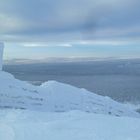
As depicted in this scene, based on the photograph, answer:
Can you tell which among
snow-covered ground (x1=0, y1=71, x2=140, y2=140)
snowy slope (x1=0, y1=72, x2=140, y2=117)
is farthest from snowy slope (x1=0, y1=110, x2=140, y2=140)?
snowy slope (x1=0, y1=72, x2=140, y2=117)

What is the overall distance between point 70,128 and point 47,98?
14.5ft

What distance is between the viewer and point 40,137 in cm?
664

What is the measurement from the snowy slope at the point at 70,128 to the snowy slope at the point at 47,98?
2.86m

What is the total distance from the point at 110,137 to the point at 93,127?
2.12 feet

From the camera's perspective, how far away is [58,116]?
8.58m

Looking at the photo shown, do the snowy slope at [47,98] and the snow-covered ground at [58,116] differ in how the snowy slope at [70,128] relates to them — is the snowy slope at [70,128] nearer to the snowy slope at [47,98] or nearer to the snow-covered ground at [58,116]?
the snow-covered ground at [58,116]

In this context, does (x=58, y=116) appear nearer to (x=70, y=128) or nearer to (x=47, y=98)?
(x=70, y=128)

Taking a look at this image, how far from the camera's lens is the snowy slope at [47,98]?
11180 mm

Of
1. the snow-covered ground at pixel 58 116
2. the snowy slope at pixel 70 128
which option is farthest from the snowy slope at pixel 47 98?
the snowy slope at pixel 70 128

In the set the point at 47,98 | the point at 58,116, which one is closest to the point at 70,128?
the point at 58,116

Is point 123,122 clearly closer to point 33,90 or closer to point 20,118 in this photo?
point 20,118

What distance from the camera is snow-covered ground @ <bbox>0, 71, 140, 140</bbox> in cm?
678

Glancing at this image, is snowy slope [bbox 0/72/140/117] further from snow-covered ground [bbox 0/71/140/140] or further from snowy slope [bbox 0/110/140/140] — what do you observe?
snowy slope [bbox 0/110/140/140]

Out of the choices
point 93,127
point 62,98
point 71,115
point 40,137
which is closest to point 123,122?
point 93,127
